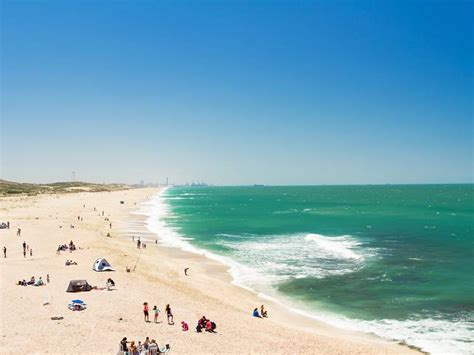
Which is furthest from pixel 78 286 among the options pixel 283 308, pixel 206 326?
pixel 283 308

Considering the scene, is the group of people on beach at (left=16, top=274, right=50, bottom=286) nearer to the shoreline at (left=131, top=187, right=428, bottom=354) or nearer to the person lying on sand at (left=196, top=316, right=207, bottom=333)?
the person lying on sand at (left=196, top=316, right=207, bottom=333)

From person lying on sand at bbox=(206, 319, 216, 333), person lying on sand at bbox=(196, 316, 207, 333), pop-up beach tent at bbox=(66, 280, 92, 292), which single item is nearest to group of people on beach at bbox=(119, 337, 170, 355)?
person lying on sand at bbox=(196, 316, 207, 333)

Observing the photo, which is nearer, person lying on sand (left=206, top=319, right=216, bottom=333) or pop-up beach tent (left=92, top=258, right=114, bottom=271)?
person lying on sand (left=206, top=319, right=216, bottom=333)

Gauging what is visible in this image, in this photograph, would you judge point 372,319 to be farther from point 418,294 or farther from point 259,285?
point 259,285

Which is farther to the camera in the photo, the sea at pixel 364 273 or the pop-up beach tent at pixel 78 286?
the pop-up beach tent at pixel 78 286

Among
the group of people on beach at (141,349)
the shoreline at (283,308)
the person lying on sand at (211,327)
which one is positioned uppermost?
the group of people on beach at (141,349)

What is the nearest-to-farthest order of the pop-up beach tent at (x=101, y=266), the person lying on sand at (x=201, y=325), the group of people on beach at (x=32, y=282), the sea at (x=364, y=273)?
1. the person lying on sand at (x=201, y=325)
2. the sea at (x=364, y=273)
3. the group of people on beach at (x=32, y=282)
4. the pop-up beach tent at (x=101, y=266)

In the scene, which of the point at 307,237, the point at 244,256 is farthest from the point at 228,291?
the point at 307,237

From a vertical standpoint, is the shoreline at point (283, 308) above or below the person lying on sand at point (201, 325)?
below

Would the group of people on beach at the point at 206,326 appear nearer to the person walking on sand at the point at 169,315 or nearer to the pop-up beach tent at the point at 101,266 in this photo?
the person walking on sand at the point at 169,315

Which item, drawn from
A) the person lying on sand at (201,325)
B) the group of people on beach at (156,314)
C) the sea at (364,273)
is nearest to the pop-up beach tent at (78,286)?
the group of people on beach at (156,314)
